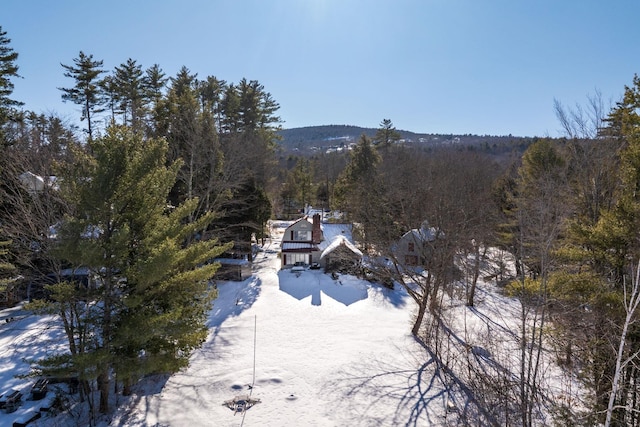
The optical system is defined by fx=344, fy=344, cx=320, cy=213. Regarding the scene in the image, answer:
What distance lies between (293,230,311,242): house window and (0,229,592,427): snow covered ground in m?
6.72

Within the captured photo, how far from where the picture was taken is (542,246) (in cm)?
826

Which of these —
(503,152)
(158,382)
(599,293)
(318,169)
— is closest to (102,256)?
(158,382)

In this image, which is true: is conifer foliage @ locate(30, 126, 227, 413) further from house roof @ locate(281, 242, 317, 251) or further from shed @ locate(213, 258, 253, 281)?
house roof @ locate(281, 242, 317, 251)

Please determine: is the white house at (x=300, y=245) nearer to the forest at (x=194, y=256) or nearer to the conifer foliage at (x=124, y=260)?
the forest at (x=194, y=256)

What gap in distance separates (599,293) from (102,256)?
13.7 metres

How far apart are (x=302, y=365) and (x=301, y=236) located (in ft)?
50.4

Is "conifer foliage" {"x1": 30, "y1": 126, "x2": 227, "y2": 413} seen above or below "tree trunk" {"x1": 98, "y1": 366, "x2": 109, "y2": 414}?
above

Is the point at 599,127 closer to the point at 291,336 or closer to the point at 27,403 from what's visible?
the point at 291,336

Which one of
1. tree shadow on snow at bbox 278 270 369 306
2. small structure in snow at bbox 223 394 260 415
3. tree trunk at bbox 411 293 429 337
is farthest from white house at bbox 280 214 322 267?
small structure in snow at bbox 223 394 260 415

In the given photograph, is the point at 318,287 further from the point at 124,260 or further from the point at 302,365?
the point at 124,260

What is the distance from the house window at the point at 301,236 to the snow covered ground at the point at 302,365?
22.0 feet

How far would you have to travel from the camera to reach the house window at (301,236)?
2875 centimetres

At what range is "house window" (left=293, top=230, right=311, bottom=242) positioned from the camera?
28750 millimetres

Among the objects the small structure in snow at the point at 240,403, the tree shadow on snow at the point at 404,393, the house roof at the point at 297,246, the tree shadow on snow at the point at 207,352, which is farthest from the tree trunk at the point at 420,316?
the house roof at the point at 297,246
